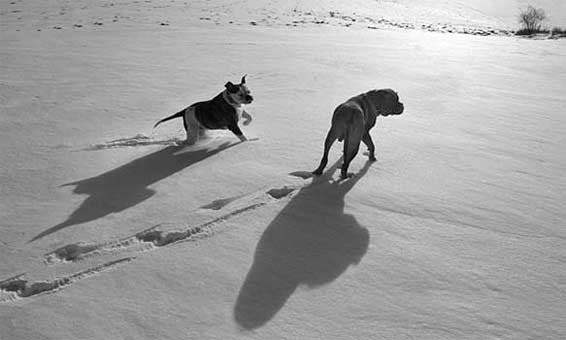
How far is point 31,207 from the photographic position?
124 inches

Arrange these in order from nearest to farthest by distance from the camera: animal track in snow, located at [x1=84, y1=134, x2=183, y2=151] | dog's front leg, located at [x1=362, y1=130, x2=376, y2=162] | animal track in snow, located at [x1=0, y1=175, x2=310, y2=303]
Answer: animal track in snow, located at [x1=0, y1=175, x2=310, y2=303]
dog's front leg, located at [x1=362, y1=130, x2=376, y2=162]
animal track in snow, located at [x1=84, y1=134, x2=183, y2=151]

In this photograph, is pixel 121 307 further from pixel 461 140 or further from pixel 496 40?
pixel 496 40

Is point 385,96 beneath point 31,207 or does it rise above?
above

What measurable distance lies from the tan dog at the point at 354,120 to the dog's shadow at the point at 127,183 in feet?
4.01

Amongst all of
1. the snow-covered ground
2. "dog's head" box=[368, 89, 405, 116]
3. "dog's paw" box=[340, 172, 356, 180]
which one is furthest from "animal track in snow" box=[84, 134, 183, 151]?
"dog's head" box=[368, 89, 405, 116]

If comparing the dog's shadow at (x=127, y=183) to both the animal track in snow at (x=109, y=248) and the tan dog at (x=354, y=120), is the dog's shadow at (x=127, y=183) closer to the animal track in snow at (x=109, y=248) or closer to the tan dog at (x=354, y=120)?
the animal track in snow at (x=109, y=248)

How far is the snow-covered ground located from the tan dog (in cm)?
23

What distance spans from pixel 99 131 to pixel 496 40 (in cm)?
1129

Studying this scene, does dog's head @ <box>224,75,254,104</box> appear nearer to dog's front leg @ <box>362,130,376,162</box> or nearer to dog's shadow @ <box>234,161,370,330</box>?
dog's front leg @ <box>362,130,376,162</box>

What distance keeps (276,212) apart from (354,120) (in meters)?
0.91

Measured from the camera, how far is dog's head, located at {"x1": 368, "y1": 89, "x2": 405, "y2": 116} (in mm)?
3904

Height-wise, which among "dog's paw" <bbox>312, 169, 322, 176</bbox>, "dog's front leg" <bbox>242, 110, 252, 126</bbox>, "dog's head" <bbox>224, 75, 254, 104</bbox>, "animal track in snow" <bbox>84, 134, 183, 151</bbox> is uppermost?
"dog's head" <bbox>224, 75, 254, 104</bbox>

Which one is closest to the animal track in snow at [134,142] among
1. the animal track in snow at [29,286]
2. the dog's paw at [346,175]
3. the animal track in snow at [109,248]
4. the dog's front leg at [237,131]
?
the dog's front leg at [237,131]

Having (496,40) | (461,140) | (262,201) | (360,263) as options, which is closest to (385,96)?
(461,140)
